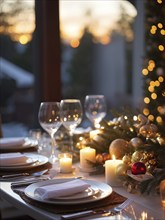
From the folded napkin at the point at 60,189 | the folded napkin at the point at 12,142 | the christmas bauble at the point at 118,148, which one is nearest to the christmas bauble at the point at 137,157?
the christmas bauble at the point at 118,148

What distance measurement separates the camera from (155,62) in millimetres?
4012

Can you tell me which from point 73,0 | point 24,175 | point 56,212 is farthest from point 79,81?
point 56,212

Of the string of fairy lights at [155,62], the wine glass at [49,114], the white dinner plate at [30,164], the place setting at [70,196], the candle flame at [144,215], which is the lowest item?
the candle flame at [144,215]

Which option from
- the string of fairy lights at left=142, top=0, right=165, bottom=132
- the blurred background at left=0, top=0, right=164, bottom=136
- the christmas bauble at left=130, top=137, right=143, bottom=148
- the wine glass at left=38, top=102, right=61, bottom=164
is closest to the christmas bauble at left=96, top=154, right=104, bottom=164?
the christmas bauble at left=130, top=137, right=143, bottom=148

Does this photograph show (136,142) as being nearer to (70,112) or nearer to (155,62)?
(70,112)

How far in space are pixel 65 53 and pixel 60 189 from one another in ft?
13.7

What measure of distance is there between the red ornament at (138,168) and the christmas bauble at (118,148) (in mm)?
233

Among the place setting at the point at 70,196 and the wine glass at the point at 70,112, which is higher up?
the wine glass at the point at 70,112

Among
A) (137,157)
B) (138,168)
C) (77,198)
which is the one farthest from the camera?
(137,157)

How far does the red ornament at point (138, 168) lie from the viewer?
1506mm

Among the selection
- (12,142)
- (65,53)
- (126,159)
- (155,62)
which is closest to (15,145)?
(12,142)

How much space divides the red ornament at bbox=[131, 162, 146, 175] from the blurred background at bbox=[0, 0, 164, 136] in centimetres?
96

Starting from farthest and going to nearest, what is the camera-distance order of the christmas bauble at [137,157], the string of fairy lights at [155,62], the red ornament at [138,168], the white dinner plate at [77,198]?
the string of fairy lights at [155,62]
the christmas bauble at [137,157]
the red ornament at [138,168]
the white dinner plate at [77,198]

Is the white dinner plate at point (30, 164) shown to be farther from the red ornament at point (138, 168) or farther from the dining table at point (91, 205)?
the red ornament at point (138, 168)
